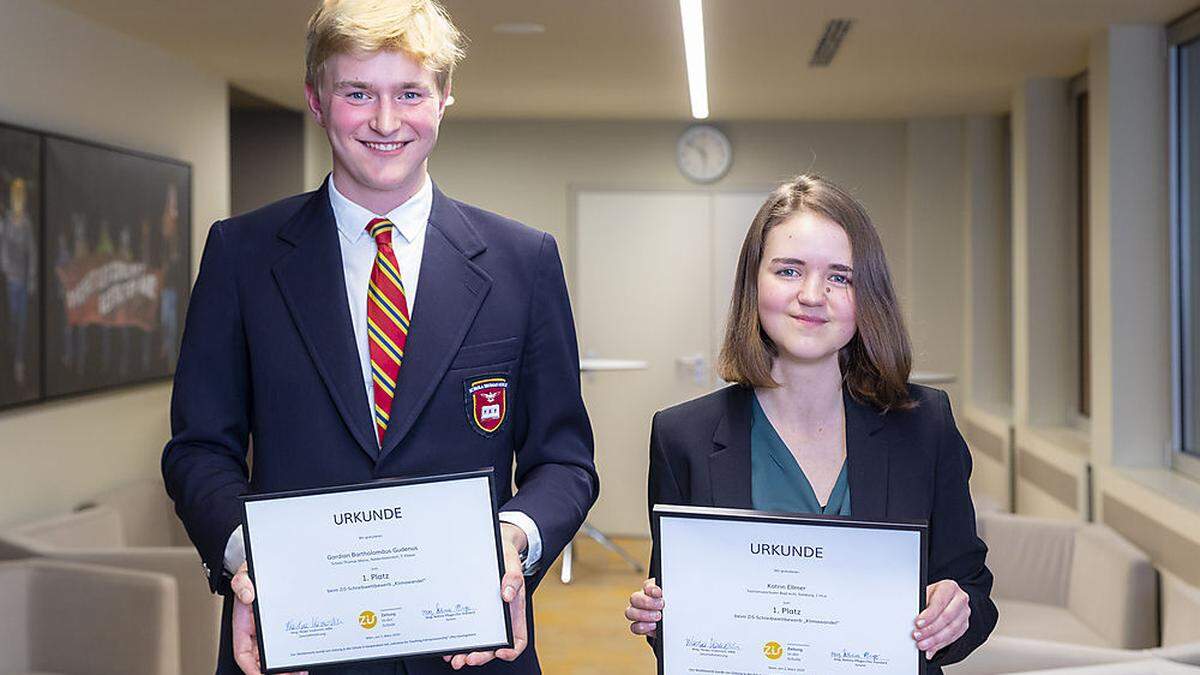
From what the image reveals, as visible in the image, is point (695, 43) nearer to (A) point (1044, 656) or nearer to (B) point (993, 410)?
(A) point (1044, 656)

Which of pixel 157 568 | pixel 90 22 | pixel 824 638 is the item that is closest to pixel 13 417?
pixel 157 568

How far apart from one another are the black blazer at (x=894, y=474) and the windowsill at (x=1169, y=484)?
3.00 meters

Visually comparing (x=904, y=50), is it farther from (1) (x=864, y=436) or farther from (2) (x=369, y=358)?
(2) (x=369, y=358)

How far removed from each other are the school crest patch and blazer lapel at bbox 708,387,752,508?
0.38 m

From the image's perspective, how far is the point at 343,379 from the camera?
1639 mm

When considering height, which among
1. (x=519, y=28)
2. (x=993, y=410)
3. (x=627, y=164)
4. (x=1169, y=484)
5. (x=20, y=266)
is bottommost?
(x=1169, y=484)

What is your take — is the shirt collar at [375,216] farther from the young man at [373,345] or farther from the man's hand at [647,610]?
the man's hand at [647,610]

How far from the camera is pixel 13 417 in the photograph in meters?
4.83

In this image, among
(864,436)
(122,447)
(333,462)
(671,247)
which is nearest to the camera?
(333,462)

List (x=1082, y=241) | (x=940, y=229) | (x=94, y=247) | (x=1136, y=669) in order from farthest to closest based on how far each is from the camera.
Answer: (x=940, y=229), (x=1082, y=241), (x=94, y=247), (x=1136, y=669)

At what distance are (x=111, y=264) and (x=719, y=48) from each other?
2.82 metres

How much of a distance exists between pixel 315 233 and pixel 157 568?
316 centimetres

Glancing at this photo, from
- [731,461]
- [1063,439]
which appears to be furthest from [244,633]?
[1063,439]

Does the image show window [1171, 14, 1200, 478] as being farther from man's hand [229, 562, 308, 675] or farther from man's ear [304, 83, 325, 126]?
man's hand [229, 562, 308, 675]
